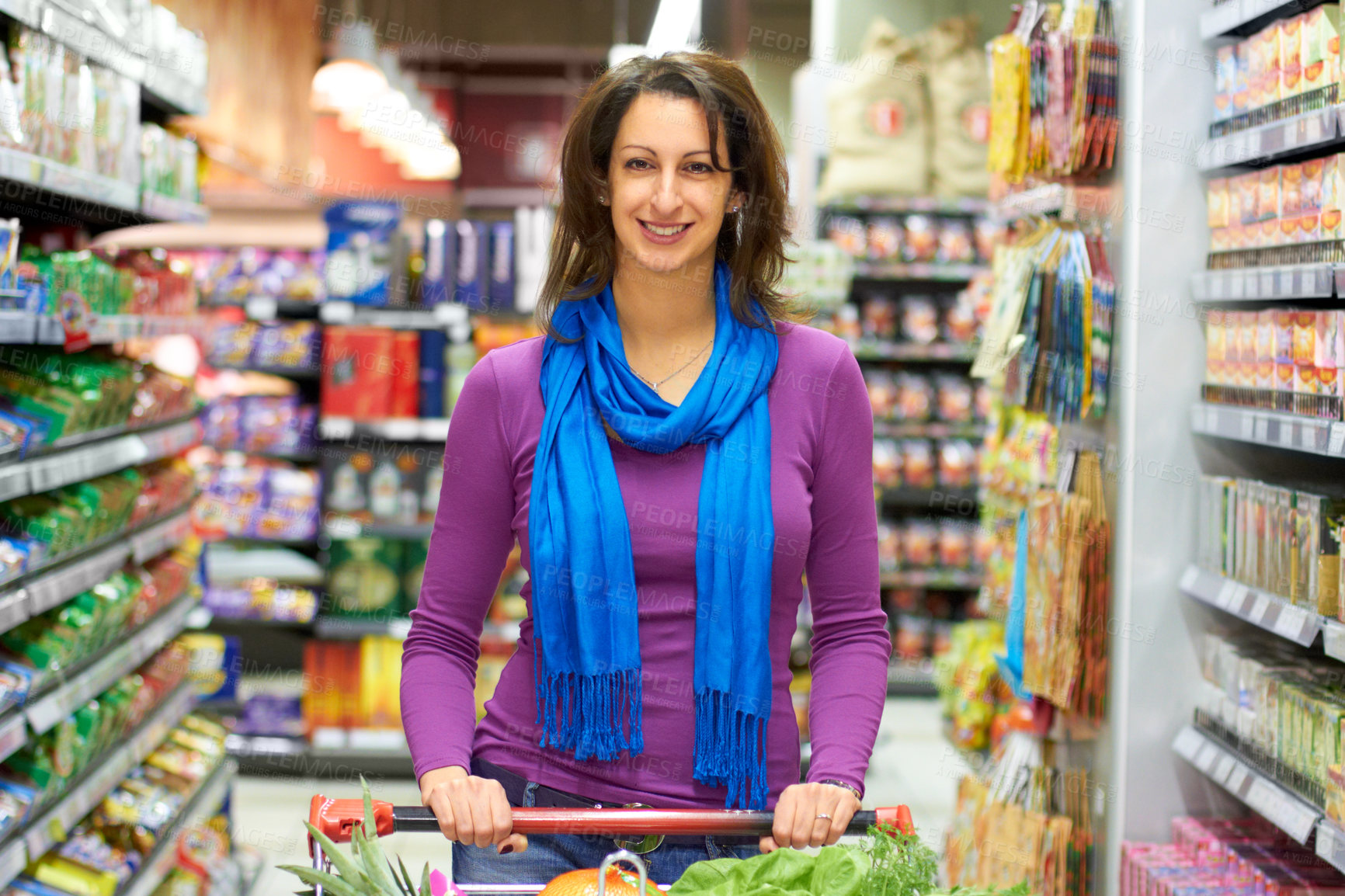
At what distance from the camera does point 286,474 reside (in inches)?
212

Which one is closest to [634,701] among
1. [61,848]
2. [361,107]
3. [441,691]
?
[441,691]

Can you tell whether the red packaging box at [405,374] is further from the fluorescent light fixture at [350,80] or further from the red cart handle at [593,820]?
the red cart handle at [593,820]

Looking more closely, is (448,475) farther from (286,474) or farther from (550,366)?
(286,474)

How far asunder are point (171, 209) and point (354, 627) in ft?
7.59

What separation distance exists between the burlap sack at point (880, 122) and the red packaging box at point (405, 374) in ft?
9.73

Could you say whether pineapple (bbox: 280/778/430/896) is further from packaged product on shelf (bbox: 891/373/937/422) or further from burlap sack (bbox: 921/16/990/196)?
burlap sack (bbox: 921/16/990/196)

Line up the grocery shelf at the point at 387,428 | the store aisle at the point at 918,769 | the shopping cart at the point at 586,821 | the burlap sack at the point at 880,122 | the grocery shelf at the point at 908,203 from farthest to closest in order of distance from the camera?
the grocery shelf at the point at 908,203
the burlap sack at the point at 880,122
the grocery shelf at the point at 387,428
the store aisle at the point at 918,769
the shopping cart at the point at 586,821

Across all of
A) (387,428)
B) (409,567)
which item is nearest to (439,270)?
(387,428)

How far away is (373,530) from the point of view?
524cm

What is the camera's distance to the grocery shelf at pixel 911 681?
7289mm

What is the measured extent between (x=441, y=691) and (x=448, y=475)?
0.94ft

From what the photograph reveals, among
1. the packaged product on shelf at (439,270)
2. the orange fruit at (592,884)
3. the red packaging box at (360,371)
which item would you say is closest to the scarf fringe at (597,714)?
the orange fruit at (592,884)

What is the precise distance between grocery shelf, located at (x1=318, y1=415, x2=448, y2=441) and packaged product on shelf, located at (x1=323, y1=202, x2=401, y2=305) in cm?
50

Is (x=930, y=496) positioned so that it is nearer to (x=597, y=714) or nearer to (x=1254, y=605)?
(x=1254, y=605)
